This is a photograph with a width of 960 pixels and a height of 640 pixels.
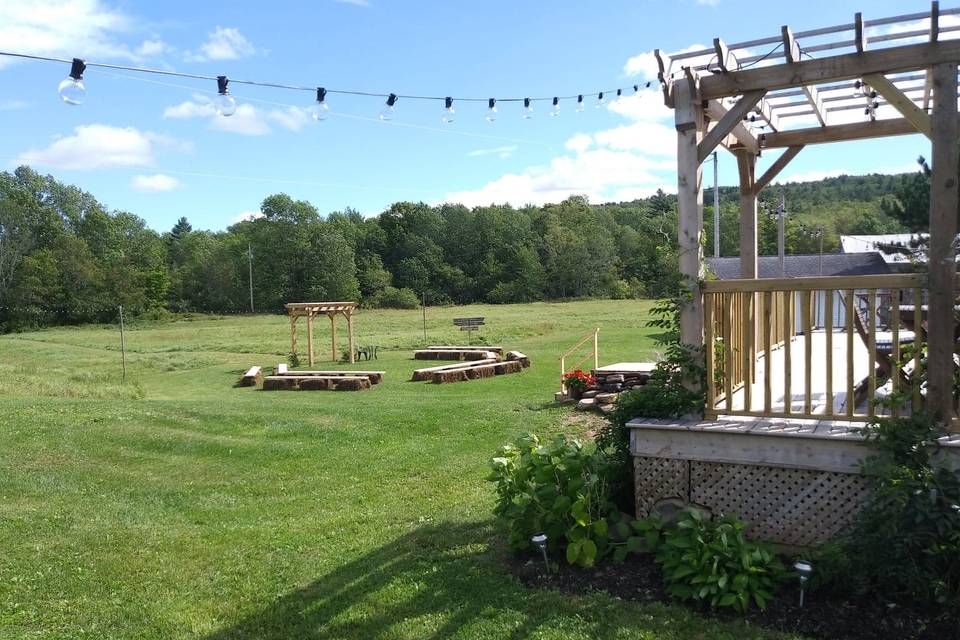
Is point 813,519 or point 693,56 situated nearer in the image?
point 813,519

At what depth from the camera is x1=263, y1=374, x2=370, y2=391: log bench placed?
1503 centimetres

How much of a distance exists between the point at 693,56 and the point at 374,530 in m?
4.22

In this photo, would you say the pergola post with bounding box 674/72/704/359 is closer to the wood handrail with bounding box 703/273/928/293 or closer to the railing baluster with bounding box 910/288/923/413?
the wood handrail with bounding box 703/273/928/293

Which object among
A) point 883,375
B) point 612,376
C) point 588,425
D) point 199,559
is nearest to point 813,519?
point 883,375

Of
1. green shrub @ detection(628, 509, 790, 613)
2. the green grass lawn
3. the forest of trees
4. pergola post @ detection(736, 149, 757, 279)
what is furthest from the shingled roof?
green shrub @ detection(628, 509, 790, 613)

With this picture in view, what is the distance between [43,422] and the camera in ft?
28.5

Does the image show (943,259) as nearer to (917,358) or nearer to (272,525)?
(917,358)

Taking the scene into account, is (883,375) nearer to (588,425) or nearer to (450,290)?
(588,425)

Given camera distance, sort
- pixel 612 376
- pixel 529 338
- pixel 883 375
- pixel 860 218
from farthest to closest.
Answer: pixel 860 218 → pixel 529 338 → pixel 612 376 → pixel 883 375

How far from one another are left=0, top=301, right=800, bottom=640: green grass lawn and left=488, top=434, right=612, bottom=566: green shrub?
341 millimetres

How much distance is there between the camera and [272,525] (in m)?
5.53

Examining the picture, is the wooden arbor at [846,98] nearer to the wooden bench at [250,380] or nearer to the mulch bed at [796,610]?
the mulch bed at [796,610]

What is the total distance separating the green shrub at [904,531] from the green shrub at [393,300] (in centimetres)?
5700

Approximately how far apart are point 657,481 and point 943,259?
2172 millimetres
